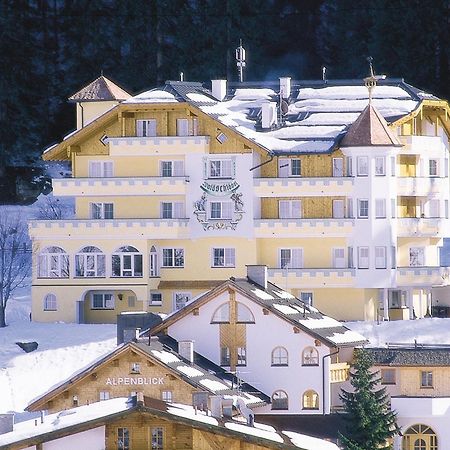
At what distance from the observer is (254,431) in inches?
3327

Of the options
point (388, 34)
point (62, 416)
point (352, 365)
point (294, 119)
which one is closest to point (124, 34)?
point (388, 34)

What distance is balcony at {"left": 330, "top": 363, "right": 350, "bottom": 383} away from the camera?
103500 millimetres

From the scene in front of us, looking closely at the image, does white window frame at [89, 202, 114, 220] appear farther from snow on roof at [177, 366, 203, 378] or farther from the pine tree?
the pine tree

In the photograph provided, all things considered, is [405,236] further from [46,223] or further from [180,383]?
[180,383]

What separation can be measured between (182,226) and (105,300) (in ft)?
11.3

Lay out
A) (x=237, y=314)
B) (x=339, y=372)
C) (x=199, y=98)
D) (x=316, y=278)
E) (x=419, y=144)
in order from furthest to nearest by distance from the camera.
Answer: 1. (x=419, y=144)
2. (x=199, y=98)
3. (x=316, y=278)
4. (x=237, y=314)
5. (x=339, y=372)

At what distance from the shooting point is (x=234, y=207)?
4609 inches

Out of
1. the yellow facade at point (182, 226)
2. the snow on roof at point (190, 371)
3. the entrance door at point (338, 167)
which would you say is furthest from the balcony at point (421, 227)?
the snow on roof at point (190, 371)

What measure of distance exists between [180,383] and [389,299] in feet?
63.3

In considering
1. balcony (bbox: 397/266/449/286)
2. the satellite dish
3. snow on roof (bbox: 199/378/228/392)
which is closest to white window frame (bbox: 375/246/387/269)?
balcony (bbox: 397/266/449/286)

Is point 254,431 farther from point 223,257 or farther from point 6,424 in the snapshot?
point 223,257

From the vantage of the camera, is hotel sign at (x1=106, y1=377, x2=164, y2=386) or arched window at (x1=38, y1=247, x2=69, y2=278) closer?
hotel sign at (x1=106, y1=377, x2=164, y2=386)

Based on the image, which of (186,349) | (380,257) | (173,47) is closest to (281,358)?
(186,349)

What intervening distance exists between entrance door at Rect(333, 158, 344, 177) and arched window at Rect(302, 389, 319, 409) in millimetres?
14822
